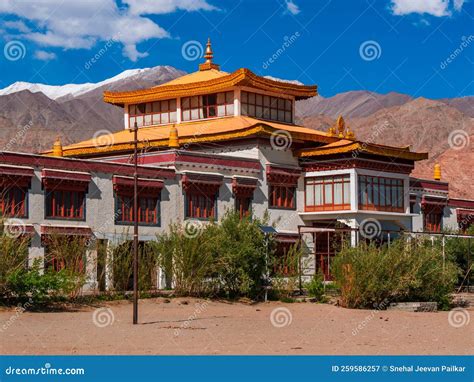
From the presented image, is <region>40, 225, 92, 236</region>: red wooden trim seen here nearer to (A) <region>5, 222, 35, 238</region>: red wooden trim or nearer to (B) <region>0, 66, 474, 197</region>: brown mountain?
(A) <region>5, 222, 35, 238</region>: red wooden trim

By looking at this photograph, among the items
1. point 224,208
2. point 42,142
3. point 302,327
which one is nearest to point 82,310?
point 302,327

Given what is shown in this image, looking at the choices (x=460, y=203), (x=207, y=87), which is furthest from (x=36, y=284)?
(x=460, y=203)

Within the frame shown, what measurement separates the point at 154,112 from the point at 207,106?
3224 mm

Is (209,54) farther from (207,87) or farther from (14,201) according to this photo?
(14,201)

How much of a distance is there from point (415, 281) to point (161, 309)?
8.98 metres

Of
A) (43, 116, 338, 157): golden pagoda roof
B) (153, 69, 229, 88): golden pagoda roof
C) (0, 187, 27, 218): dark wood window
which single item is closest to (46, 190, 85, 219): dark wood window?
(0, 187, 27, 218): dark wood window

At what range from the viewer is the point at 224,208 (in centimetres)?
4225

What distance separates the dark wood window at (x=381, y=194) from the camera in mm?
44969

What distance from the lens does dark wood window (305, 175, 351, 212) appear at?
4484 centimetres

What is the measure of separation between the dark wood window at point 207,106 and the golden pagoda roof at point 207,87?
0.49m

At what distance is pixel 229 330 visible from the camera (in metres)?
25.4

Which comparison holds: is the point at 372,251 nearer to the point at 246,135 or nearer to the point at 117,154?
the point at 246,135

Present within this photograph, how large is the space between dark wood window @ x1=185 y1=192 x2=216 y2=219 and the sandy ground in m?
7.95

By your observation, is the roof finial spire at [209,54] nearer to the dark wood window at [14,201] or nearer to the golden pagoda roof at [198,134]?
the golden pagoda roof at [198,134]
